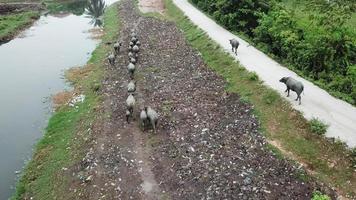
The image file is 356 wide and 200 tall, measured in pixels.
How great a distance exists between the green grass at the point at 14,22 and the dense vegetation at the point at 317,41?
32295 millimetres

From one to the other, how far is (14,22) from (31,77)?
2428 cm

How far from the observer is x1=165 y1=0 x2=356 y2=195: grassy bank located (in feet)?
64.1

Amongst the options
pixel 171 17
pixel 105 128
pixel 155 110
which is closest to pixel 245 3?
pixel 171 17

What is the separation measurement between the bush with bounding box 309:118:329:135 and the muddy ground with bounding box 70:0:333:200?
2760 millimetres

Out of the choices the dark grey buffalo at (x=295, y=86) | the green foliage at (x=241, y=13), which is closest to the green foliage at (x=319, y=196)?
the dark grey buffalo at (x=295, y=86)

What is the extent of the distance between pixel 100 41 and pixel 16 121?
21779 mm

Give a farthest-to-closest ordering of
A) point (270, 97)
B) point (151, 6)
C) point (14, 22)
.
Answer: point (151, 6)
point (14, 22)
point (270, 97)

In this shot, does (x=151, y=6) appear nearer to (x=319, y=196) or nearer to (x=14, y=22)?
(x=14, y=22)

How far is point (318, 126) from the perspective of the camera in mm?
22141

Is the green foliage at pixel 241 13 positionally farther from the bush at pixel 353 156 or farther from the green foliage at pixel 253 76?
the bush at pixel 353 156

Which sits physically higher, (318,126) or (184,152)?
(318,126)

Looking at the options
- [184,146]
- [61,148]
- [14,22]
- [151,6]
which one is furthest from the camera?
[151,6]

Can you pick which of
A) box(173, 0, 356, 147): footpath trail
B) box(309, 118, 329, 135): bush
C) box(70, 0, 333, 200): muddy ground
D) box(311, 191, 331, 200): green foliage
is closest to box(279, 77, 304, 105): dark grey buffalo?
box(173, 0, 356, 147): footpath trail

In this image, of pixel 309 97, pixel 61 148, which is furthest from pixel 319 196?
pixel 61 148
